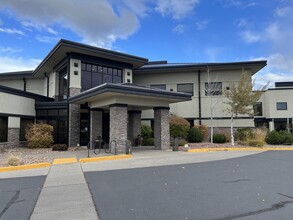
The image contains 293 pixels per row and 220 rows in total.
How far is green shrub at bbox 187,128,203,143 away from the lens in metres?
23.6

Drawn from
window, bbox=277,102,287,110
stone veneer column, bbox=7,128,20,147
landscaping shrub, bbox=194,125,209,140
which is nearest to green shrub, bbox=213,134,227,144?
landscaping shrub, bbox=194,125,209,140

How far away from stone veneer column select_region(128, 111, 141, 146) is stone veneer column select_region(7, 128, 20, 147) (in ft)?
29.5

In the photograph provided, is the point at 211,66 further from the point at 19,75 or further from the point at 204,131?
the point at 19,75

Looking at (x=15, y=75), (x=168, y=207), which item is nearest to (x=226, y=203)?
(x=168, y=207)

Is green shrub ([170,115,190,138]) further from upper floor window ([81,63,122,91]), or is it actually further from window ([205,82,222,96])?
upper floor window ([81,63,122,91])

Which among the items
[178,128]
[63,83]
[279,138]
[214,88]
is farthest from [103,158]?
[214,88]

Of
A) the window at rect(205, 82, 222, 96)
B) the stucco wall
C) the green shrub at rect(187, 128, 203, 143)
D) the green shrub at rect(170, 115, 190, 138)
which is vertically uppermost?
the window at rect(205, 82, 222, 96)

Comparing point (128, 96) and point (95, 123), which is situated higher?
point (128, 96)

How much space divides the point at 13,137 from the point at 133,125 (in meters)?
9.48

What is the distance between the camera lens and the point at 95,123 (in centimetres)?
2038

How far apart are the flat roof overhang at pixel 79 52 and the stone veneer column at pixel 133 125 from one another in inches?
194

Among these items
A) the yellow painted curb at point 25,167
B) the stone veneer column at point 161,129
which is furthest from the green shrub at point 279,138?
the yellow painted curb at point 25,167

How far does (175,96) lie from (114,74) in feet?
26.8

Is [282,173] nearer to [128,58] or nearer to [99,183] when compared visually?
[99,183]
